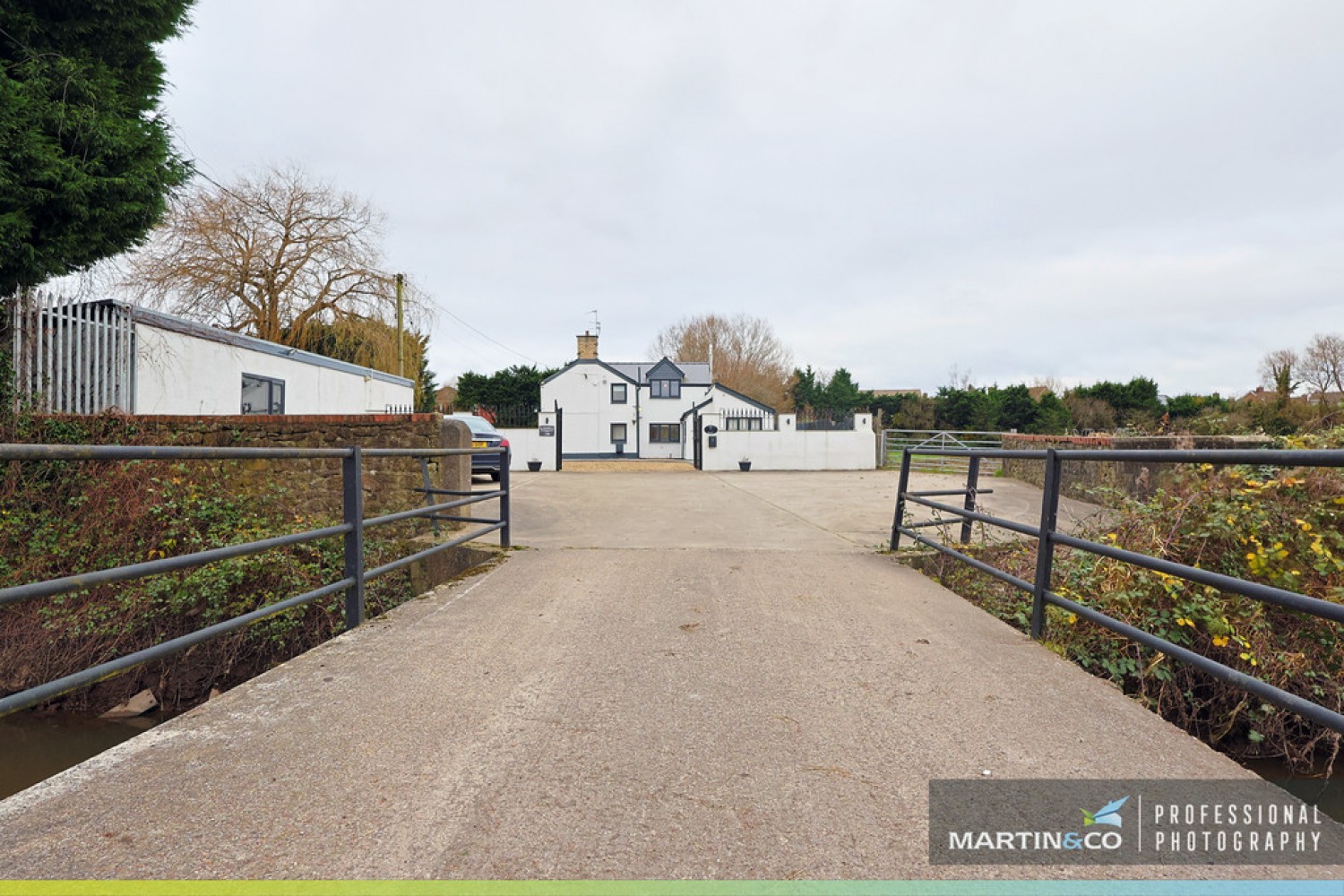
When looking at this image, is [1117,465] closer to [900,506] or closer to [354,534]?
[900,506]

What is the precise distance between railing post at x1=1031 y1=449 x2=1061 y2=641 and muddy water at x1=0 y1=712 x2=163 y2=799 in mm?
5648

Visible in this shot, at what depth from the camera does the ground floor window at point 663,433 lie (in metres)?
35.0

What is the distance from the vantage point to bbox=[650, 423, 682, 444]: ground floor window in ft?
115

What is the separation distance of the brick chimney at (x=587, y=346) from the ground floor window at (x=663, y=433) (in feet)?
17.9

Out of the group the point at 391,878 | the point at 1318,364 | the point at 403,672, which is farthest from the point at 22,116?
the point at 1318,364

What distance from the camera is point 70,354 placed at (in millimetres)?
8492

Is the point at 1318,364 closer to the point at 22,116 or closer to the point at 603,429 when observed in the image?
the point at 603,429

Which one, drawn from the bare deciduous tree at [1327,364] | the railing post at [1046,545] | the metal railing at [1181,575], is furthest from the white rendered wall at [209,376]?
the bare deciduous tree at [1327,364]

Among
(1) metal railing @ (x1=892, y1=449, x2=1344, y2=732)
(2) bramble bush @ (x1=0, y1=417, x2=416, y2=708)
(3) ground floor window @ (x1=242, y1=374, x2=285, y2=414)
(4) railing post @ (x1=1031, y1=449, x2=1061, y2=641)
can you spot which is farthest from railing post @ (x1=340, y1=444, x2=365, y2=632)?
(3) ground floor window @ (x1=242, y1=374, x2=285, y2=414)

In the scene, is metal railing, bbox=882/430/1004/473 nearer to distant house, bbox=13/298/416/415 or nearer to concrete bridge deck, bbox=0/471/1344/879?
distant house, bbox=13/298/416/415

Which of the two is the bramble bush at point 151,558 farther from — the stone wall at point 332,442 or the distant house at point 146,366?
the distant house at point 146,366

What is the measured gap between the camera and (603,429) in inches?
1352

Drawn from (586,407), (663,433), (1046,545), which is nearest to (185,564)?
(1046,545)

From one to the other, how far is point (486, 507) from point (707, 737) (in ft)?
24.5
